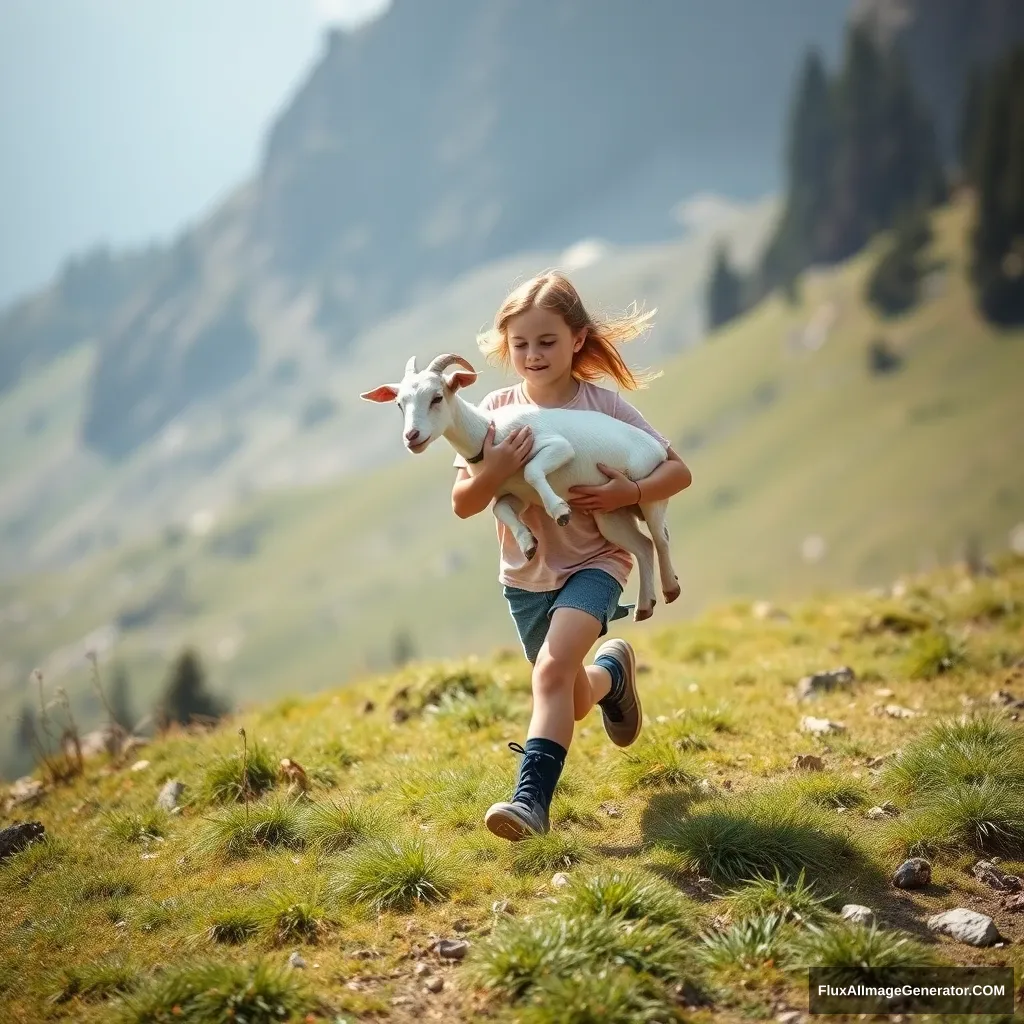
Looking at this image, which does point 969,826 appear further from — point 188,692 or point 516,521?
point 188,692

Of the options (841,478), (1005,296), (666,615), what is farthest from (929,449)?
(666,615)

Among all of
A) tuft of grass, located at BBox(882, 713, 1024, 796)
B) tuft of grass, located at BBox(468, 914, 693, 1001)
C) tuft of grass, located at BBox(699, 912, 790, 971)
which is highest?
tuft of grass, located at BBox(882, 713, 1024, 796)

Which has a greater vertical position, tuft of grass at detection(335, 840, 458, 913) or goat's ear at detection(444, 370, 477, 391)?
goat's ear at detection(444, 370, 477, 391)

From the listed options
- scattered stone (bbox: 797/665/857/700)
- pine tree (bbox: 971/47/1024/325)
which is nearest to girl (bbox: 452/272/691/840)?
Result: scattered stone (bbox: 797/665/857/700)

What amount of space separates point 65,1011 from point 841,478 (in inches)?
5309

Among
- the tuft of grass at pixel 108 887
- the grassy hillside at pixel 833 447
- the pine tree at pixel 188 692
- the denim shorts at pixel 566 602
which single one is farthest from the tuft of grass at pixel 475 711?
the grassy hillside at pixel 833 447

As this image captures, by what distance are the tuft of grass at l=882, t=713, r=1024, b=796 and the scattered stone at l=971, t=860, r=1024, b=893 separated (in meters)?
0.67

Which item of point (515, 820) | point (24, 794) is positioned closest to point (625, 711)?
point (515, 820)

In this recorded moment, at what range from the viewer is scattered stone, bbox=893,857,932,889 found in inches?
216

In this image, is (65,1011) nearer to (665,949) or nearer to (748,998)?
(665,949)

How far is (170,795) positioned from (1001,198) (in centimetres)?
13506

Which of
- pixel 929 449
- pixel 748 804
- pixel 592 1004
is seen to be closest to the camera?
pixel 592 1004

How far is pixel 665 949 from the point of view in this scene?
15.3 ft

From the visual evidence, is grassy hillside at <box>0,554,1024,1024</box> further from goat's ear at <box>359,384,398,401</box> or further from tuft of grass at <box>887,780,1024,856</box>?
goat's ear at <box>359,384,398,401</box>
